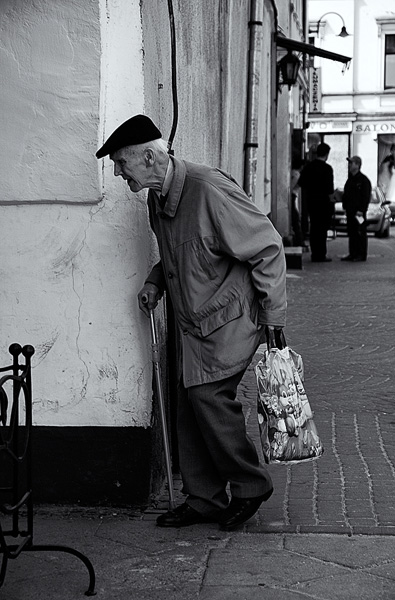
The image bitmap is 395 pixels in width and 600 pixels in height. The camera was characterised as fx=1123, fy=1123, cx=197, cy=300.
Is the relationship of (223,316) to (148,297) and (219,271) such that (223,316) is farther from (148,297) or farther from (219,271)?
(148,297)

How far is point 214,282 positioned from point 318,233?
14421 millimetres

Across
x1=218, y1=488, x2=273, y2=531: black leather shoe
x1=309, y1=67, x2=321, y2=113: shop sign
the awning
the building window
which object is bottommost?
x1=218, y1=488, x2=273, y2=531: black leather shoe

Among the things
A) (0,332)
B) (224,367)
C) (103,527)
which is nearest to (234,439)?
(224,367)

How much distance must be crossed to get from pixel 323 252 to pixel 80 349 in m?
14.5

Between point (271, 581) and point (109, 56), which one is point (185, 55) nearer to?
point (109, 56)

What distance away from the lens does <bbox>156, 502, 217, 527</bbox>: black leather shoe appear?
4.90 metres

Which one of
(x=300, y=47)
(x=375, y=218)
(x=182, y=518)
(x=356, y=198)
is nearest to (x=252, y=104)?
(x=356, y=198)

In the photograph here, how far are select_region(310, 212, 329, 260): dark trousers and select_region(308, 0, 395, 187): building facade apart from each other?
21.2 metres

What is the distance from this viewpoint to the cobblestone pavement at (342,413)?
16.6 feet

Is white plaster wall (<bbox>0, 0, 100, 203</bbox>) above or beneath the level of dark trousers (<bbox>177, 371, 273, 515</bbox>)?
above

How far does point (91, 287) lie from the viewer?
5.16m

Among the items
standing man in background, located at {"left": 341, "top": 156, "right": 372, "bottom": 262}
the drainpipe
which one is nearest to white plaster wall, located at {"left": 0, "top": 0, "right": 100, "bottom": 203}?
the drainpipe

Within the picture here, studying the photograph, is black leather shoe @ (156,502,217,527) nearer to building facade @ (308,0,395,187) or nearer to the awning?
the awning

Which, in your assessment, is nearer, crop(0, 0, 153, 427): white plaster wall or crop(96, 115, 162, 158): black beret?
crop(96, 115, 162, 158): black beret
